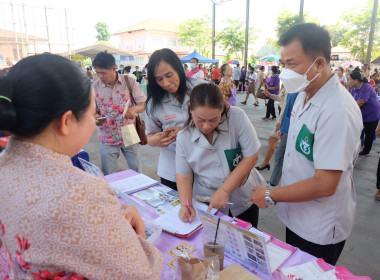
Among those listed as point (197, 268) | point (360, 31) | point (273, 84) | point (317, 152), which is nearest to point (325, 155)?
point (317, 152)

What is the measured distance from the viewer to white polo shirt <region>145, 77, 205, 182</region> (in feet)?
6.08

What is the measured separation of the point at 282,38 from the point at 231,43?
25.1 meters

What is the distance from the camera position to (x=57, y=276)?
1.96ft

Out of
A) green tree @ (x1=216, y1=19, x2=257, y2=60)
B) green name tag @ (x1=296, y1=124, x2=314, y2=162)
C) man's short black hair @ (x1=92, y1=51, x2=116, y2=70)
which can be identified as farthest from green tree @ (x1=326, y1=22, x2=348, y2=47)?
green tree @ (x1=216, y1=19, x2=257, y2=60)

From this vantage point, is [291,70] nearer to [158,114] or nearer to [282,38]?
[282,38]

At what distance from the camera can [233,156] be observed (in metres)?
1.47

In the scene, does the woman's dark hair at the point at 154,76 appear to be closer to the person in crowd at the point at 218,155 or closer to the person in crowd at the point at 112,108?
the person in crowd at the point at 218,155

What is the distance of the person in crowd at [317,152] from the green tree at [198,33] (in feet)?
98.1

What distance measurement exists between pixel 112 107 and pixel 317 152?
6.65 feet

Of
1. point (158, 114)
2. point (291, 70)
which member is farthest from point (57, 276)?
point (158, 114)

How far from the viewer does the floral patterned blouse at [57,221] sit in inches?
21.9

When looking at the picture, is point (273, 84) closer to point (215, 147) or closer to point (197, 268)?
point (215, 147)

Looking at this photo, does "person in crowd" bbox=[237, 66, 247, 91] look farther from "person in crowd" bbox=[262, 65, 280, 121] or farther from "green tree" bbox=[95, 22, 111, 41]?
"green tree" bbox=[95, 22, 111, 41]

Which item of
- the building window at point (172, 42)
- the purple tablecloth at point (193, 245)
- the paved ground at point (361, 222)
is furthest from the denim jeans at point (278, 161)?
Answer: the building window at point (172, 42)
